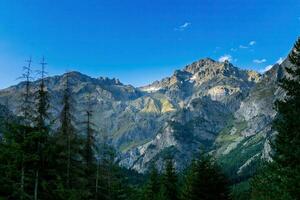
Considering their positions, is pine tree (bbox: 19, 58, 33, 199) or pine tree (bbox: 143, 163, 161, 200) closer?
pine tree (bbox: 19, 58, 33, 199)

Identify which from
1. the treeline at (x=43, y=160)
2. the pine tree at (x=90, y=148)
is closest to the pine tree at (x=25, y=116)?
the treeline at (x=43, y=160)

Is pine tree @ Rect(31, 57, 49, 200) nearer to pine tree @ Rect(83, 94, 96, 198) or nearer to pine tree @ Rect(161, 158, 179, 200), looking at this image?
pine tree @ Rect(83, 94, 96, 198)

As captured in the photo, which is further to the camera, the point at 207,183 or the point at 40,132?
the point at 207,183

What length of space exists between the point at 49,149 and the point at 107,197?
872 inches

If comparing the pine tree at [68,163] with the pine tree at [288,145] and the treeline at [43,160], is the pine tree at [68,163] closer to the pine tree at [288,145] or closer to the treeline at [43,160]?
the treeline at [43,160]

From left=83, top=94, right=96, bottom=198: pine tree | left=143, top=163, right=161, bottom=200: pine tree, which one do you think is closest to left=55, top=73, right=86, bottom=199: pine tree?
left=83, top=94, right=96, bottom=198: pine tree

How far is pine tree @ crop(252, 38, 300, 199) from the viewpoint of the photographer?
24078 mm

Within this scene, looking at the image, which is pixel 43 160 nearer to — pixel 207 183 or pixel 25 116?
pixel 25 116

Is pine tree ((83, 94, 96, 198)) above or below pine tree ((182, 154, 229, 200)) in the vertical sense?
above

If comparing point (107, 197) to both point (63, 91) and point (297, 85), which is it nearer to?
point (63, 91)

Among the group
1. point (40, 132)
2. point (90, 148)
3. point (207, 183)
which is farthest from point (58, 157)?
point (90, 148)

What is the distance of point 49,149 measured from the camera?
3122 centimetres

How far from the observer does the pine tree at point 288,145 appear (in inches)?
948

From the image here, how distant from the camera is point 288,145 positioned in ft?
91.6
